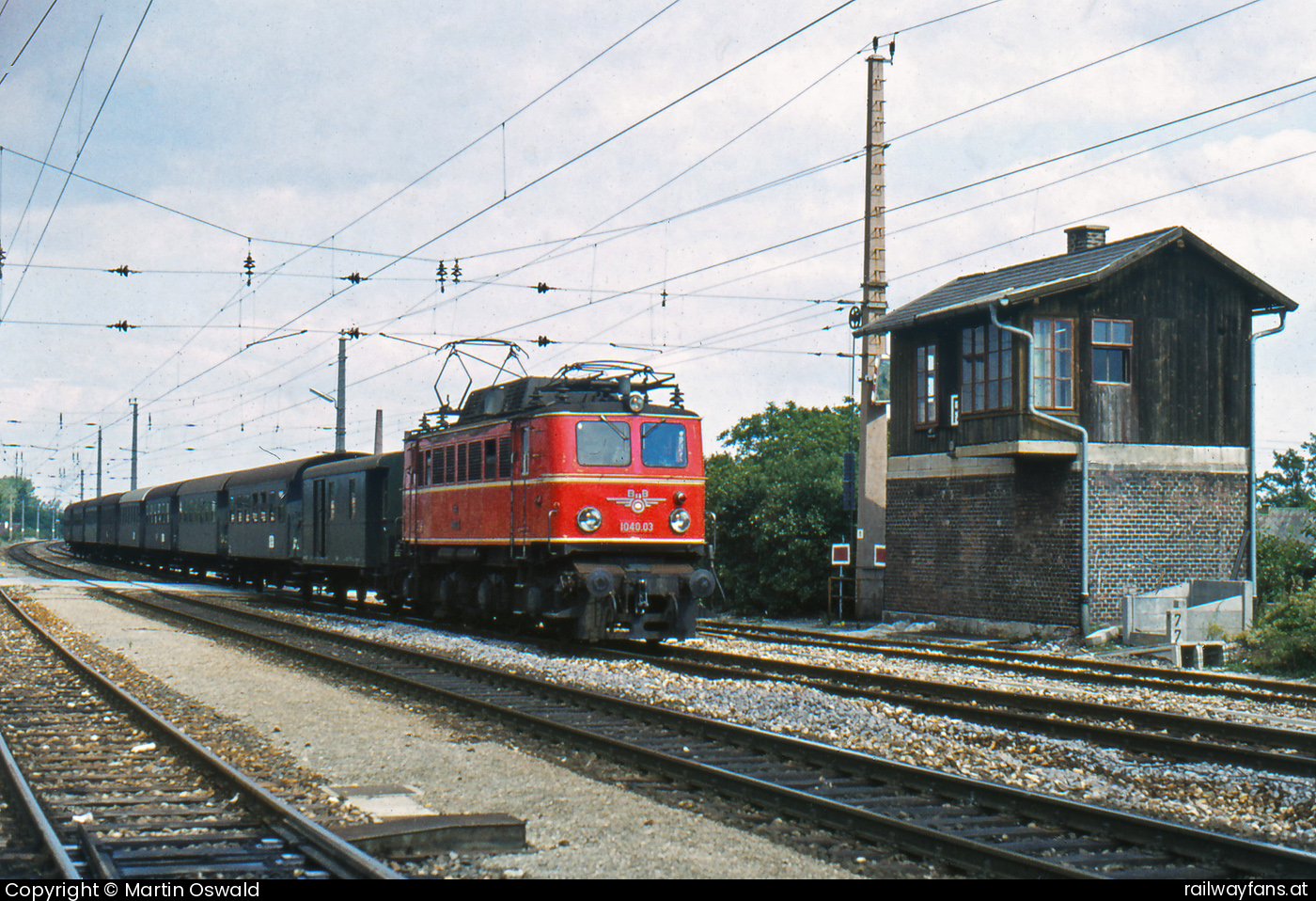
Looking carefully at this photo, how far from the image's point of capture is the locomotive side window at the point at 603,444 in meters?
16.9

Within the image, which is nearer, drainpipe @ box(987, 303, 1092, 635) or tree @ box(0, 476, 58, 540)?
drainpipe @ box(987, 303, 1092, 635)

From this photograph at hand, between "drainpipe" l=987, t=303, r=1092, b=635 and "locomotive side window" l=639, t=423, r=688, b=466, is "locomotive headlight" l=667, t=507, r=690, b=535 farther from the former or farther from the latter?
"drainpipe" l=987, t=303, r=1092, b=635

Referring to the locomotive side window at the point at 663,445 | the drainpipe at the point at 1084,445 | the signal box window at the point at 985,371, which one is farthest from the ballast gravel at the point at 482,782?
the signal box window at the point at 985,371

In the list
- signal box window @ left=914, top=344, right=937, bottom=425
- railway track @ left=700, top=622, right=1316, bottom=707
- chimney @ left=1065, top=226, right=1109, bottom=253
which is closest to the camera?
railway track @ left=700, top=622, right=1316, bottom=707

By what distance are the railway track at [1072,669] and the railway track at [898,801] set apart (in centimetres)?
584

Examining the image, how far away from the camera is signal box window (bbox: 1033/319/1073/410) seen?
20609 mm

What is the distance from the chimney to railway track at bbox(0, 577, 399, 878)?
1901cm

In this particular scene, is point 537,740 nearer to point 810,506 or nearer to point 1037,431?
point 1037,431

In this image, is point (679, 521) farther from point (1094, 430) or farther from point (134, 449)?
point (134, 449)

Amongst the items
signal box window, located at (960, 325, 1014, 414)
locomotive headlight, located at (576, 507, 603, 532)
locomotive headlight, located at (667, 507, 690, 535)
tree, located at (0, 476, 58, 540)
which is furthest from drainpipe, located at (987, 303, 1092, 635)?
tree, located at (0, 476, 58, 540)

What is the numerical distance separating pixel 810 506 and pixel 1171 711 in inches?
593

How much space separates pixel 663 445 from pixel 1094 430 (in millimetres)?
7730

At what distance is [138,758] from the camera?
8.98m
